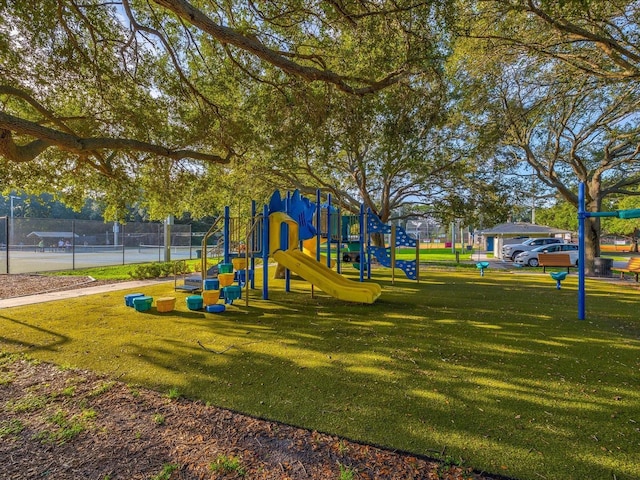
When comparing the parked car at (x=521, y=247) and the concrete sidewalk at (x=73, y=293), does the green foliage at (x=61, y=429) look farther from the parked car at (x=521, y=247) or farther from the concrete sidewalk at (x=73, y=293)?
the parked car at (x=521, y=247)

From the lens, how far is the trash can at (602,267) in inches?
591

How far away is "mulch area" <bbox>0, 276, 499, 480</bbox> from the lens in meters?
2.44

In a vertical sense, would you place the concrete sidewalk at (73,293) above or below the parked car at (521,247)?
below

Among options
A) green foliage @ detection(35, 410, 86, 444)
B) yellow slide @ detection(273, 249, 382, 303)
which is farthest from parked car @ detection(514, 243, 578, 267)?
green foliage @ detection(35, 410, 86, 444)

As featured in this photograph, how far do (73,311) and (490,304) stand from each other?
1019 centimetres

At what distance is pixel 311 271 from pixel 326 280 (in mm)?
477

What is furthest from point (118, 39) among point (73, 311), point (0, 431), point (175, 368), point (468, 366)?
point (468, 366)

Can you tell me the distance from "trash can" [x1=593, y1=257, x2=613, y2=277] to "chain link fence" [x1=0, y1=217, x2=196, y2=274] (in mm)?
22424

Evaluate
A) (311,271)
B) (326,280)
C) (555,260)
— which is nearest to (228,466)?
(326,280)

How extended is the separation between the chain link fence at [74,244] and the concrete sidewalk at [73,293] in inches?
221

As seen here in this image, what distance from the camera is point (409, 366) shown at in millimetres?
4496

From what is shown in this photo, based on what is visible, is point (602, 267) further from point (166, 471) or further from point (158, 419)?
point (166, 471)

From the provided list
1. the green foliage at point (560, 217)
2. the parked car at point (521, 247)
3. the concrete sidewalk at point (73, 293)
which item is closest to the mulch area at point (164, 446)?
the concrete sidewalk at point (73, 293)

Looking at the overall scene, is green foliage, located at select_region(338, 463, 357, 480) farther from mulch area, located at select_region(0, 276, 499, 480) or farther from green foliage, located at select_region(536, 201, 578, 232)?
green foliage, located at select_region(536, 201, 578, 232)
